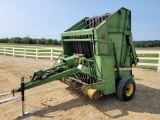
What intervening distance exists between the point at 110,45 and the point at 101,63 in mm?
727

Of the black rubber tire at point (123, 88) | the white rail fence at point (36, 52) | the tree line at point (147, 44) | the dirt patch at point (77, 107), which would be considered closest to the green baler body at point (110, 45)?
the black rubber tire at point (123, 88)

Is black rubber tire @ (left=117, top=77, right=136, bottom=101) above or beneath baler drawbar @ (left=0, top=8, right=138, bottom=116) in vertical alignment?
beneath

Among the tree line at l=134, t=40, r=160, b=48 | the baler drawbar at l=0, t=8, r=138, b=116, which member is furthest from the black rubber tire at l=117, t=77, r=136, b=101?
the tree line at l=134, t=40, r=160, b=48

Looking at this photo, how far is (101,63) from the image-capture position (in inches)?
184

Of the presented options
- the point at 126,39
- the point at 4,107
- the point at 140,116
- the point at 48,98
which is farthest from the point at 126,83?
the point at 4,107

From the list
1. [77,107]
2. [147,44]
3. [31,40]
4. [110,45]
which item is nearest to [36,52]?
[110,45]

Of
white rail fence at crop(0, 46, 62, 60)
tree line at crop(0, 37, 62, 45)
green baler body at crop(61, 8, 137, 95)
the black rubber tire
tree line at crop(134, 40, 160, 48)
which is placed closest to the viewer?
green baler body at crop(61, 8, 137, 95)

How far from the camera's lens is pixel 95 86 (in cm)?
456

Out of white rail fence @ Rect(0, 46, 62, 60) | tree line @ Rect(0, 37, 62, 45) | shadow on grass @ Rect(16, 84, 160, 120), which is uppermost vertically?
tree line @ Rect(0, 37, 62, 45)

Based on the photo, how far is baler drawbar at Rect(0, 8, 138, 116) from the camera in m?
4.67

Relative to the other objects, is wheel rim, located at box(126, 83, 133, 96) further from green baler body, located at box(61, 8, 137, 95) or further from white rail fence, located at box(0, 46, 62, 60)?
white rail fence, located at box(0, 46, 62, 60)

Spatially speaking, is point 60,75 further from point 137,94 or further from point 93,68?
point 137,94

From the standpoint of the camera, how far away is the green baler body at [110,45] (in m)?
4.74

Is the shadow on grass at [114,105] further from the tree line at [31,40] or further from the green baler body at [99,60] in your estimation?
the tree line at [31,40]
